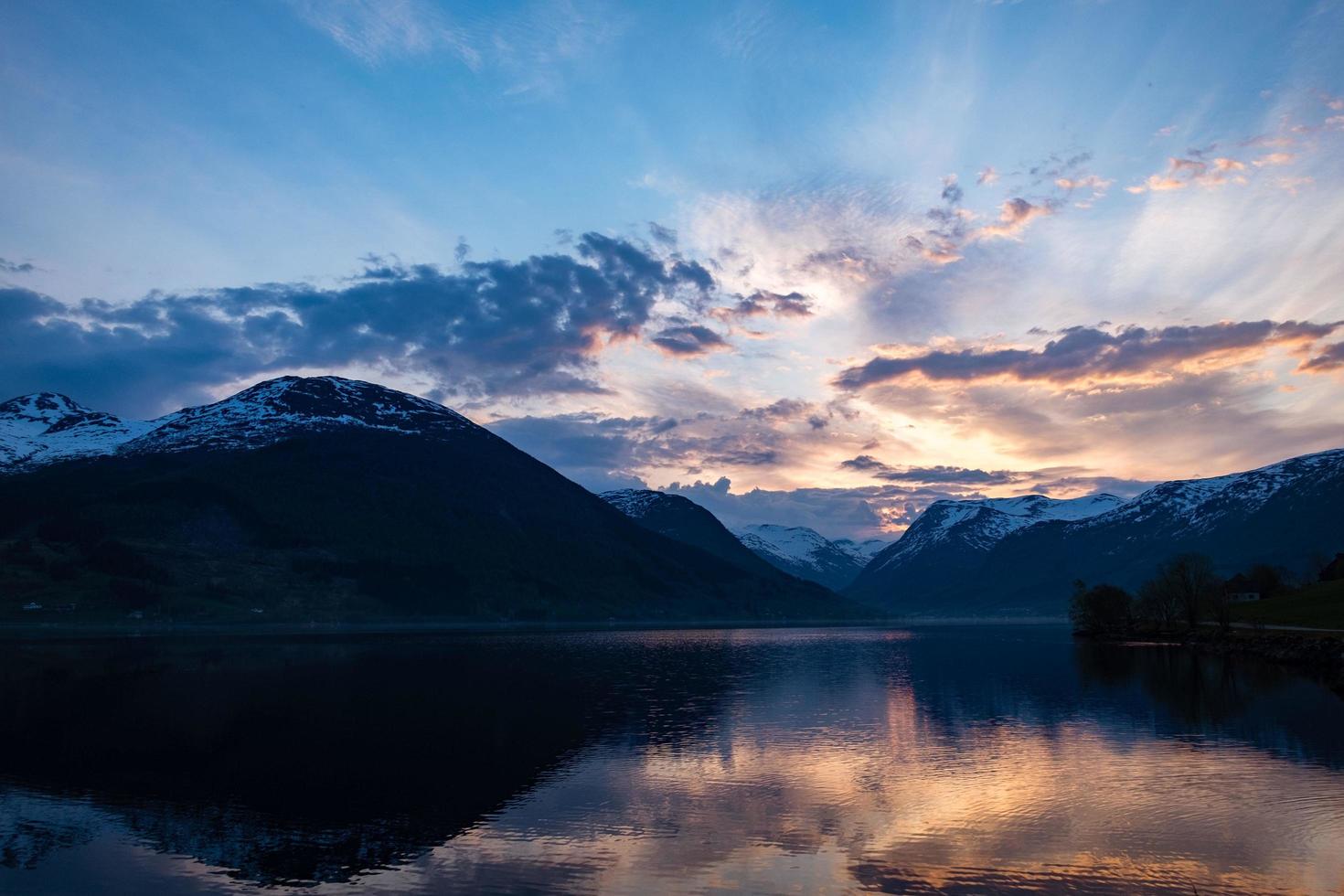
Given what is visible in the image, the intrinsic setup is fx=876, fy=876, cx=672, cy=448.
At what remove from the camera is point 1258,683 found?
88375mm

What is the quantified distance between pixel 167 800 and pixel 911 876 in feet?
122

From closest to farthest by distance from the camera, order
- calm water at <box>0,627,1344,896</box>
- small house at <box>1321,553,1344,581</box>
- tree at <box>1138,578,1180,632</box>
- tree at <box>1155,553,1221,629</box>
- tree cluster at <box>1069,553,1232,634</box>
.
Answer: calm water at <box>0,627,1344,896</box> < tree cluster at <box>1069,553,1232,634</box> < tree at <box>1155,553,1221,629</box> < tree at <box>1138,578,1180,632</box> < small house at <box>1321,553,1344,581</box>

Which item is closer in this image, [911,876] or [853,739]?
[911,876]

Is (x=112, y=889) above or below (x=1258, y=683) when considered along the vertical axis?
below

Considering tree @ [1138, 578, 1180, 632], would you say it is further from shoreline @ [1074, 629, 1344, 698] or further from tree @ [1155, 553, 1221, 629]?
shoreline @ [1074, 629, 1344, 698]

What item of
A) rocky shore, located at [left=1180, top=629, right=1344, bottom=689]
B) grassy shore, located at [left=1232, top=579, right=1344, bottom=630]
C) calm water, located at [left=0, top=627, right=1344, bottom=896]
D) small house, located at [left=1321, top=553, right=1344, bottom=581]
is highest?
small house, located at [left=1321, top=553, right=1344, bottom=581]

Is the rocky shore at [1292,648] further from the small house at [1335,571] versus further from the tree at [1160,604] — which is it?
the small house at [1335,571]

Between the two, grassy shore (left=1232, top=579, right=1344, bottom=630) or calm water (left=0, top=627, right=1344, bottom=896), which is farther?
grassy shore (left=1232, top=579, right=1344, bottom=630)

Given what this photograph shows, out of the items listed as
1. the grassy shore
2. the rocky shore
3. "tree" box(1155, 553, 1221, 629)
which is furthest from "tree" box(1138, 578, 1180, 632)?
the rocky shore

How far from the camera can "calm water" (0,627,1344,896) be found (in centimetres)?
3275

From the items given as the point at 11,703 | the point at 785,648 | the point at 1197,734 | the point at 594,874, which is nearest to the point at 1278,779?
the point at 1197,734

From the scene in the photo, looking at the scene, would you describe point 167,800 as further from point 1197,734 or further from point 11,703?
point 1197,734

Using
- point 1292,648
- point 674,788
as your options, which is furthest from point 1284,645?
point 674,788

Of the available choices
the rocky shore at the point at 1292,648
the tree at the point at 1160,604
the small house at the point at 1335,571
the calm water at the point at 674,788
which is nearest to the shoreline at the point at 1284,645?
the rocky shore at the point at 1292,648
